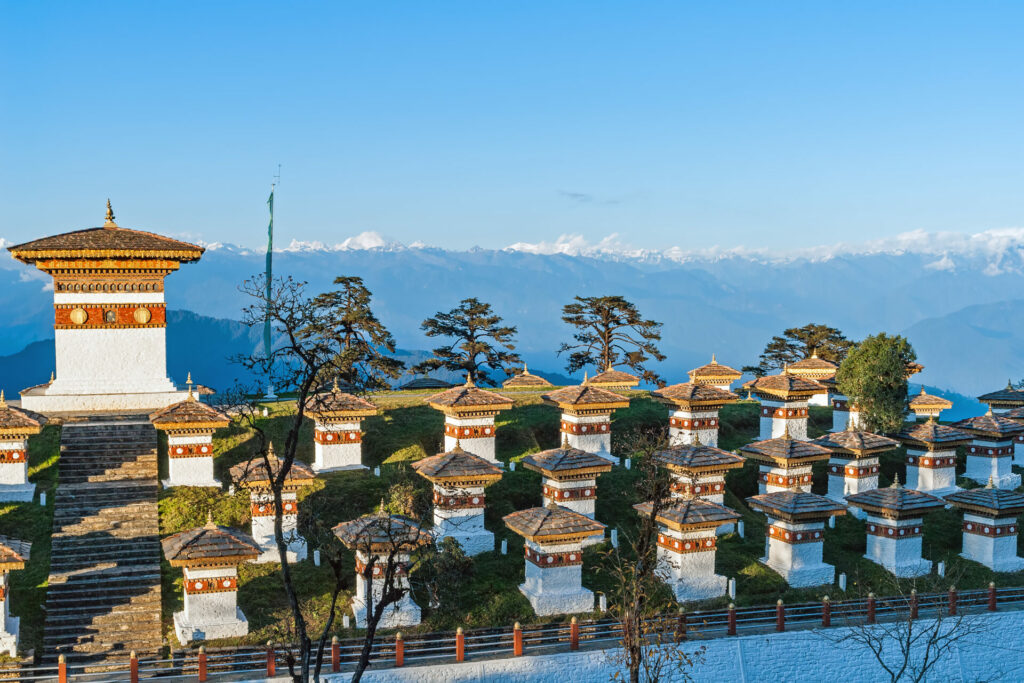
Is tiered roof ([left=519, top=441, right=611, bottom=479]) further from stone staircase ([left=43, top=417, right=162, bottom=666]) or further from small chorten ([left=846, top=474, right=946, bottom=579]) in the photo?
stone staircase ([left=43, top=417, right=162, bottom=666])

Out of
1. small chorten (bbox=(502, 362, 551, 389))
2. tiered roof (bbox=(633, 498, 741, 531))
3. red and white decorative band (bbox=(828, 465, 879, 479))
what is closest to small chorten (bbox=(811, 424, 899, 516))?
red and white decorative band (bbox=(828, 465, 879, 479))

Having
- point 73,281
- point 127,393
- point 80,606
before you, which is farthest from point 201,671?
point 73,281

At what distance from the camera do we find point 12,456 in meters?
28.0

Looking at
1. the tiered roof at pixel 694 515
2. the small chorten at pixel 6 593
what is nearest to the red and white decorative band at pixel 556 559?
the tiered roof at pixel 694 515

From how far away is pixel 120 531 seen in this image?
87.4 ft

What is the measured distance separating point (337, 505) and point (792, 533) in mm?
14005

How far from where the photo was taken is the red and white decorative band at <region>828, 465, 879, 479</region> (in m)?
34.6

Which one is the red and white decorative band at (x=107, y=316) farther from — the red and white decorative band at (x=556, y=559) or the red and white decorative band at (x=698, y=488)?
the red and white decorative band at (x=698, y=488)

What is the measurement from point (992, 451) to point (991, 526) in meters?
7.46

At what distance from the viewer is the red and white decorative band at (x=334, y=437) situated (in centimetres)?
3172

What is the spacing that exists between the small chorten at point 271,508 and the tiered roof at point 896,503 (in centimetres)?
1760

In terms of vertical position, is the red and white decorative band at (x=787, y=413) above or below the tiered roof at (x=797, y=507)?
above

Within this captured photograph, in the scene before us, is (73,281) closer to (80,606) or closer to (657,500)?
(80,606)

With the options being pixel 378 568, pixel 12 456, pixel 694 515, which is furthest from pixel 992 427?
pixel 12 456
